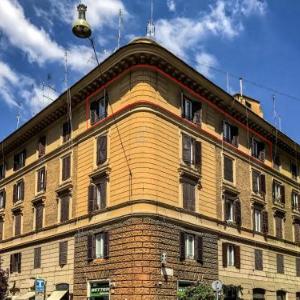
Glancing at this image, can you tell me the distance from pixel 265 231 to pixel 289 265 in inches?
197

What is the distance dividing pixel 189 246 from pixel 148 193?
468 cm

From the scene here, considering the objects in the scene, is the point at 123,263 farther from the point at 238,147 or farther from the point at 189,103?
the point at 238,147

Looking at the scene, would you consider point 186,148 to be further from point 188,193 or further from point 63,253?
point 63,253

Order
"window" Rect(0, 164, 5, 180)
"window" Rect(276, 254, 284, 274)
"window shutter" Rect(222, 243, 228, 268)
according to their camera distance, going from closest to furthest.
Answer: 1. "window shutter" Rect(222, 243, 228, 268)
2. "window" Rect(276, 254, 284, 274)
3. "window" Rect(0, 164, 5, 180)

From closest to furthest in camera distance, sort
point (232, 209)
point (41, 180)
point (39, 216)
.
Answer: point (232, 209), point (39, 216), point (41, 180)

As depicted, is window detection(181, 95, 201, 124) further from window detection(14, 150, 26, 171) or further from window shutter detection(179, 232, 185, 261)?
window detection(14, 150, 26, 171)

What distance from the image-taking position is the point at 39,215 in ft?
132

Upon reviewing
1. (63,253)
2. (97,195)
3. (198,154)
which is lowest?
(63,253)

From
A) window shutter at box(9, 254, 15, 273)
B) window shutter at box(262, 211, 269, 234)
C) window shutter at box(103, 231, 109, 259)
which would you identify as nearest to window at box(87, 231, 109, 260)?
window shutter at box(103, 231, 109, 259)

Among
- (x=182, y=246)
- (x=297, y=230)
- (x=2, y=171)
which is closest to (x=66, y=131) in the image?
(x=2, y=171)

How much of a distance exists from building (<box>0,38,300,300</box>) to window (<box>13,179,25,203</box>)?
0.33ft

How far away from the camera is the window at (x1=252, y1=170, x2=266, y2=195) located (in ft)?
133

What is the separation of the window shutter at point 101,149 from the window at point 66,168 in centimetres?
383

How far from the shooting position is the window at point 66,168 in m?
37.3
